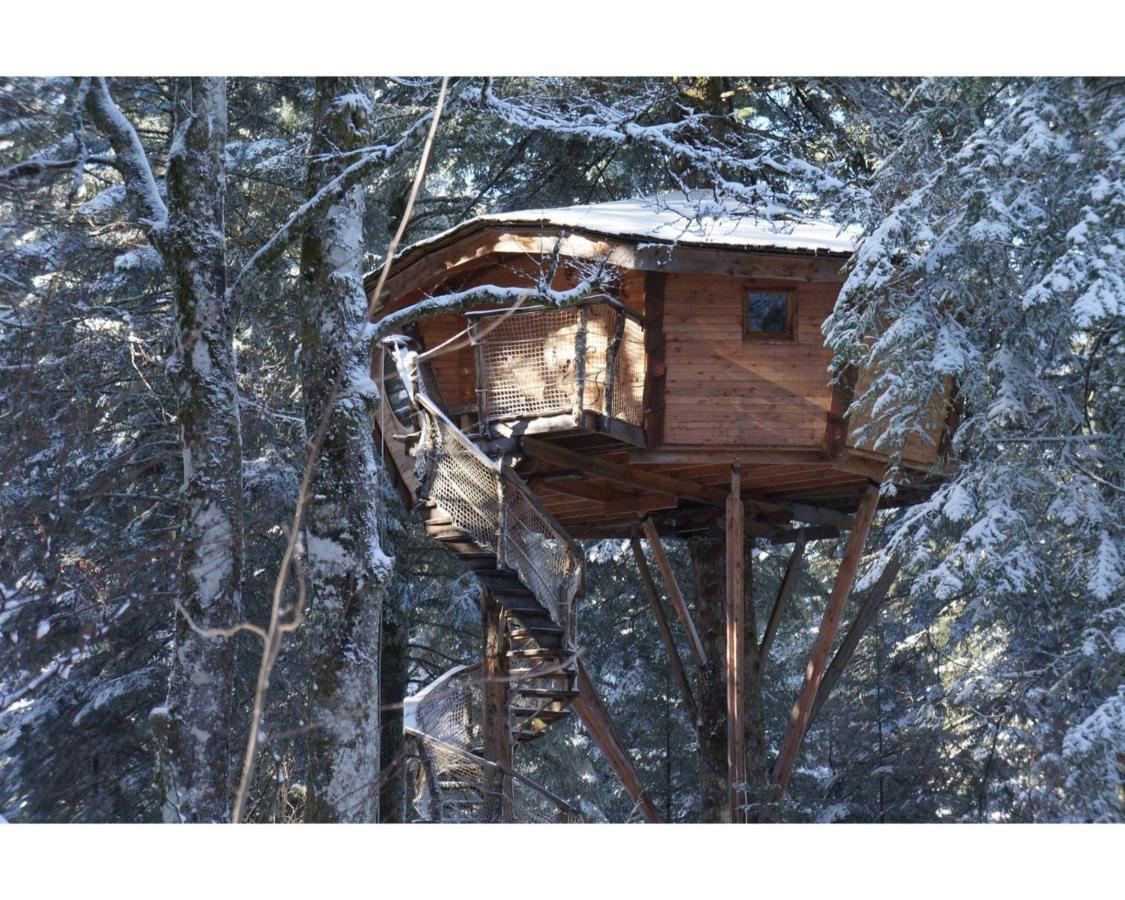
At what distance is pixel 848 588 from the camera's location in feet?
47.3

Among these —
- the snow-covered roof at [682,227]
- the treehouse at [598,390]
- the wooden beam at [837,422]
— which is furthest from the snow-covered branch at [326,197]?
the wooden beam at [837,422]

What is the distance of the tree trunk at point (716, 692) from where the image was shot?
632 inches

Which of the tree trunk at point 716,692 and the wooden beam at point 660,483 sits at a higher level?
the wooden beam at point 660,483

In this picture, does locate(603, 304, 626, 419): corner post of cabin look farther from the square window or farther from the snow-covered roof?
the square window

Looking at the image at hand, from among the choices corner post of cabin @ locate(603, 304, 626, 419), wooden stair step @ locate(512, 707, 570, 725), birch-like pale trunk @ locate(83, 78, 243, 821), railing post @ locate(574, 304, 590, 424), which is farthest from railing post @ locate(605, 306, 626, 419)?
birch-like pale trunk @ locate(83, 78, 243, 821)

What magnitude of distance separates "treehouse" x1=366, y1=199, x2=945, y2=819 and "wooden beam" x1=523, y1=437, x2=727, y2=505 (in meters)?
0.02

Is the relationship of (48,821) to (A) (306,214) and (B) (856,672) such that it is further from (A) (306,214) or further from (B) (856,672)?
(B) (856,672)

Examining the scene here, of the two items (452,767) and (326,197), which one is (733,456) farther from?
(326,197)

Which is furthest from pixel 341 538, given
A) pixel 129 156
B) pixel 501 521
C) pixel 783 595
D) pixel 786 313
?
pixel 783 595

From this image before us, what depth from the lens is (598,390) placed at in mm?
12820

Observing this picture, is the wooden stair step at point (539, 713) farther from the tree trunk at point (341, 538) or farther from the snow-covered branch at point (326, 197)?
the snow-covered branch at point (326, 197)

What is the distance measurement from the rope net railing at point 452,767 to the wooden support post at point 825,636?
7.79 feet
